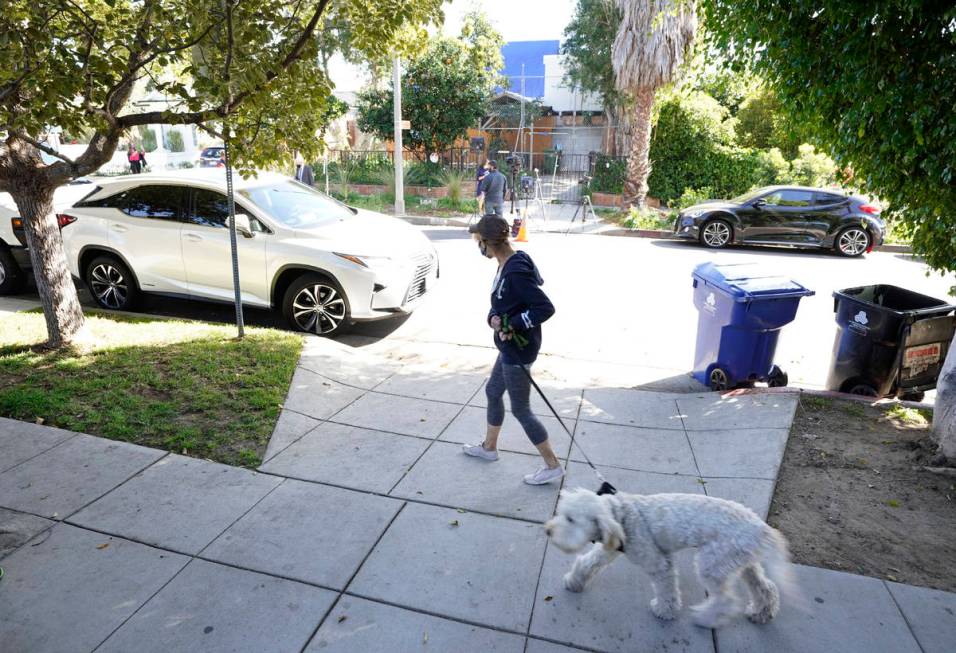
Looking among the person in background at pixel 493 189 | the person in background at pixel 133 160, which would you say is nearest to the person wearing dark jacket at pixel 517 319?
the person in background at pixel 493 189

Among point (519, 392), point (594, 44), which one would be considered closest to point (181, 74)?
point (519, 392)

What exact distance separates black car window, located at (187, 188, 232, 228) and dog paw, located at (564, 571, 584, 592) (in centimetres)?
633

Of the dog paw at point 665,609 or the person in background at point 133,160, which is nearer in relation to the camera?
the dog paw at point 665,609

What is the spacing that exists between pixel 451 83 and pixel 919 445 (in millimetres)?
19883

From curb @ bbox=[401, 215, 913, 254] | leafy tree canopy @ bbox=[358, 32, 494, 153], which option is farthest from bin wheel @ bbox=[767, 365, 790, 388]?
leafy tree canopy @ bbox=[358, 32, 494, 153]

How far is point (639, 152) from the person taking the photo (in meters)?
18.5

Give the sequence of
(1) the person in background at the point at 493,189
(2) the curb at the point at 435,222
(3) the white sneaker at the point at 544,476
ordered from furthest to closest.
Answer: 1. (2) the curb at the point at 435,222
2. (1) the person in background at the point at 493,189
3. (3) the white sneaker at the point at 544,476

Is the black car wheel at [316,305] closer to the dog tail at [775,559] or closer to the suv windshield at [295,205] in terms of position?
the suv windshield at [295,205]

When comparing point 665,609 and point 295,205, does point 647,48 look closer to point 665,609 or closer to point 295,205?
point 295,205

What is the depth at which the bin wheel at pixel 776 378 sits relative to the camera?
20.4ft

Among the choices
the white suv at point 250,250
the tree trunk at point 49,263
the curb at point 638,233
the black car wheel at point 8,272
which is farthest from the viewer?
the curb at point 638,233

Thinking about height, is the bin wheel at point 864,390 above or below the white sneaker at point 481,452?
above

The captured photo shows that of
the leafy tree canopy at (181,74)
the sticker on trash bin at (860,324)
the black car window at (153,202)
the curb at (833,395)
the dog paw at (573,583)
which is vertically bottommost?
the dog paw at (573,583)

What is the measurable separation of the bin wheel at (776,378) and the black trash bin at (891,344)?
16.1 inches
